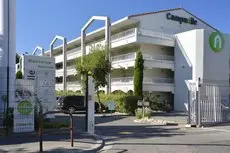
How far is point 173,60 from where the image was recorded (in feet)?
143

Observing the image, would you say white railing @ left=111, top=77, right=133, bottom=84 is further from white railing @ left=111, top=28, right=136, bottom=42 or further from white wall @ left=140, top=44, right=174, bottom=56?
white railing @ left=111, top=28, right=136, bottom=42

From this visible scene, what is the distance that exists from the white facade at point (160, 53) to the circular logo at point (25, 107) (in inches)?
1029

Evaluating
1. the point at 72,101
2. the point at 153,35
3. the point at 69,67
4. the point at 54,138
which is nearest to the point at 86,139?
the point at 54,138

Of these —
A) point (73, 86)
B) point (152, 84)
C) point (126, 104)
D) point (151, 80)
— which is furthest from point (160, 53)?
point (73, 86)

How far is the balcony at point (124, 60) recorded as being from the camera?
4250cm

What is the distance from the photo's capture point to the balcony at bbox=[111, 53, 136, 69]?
42.5 meters

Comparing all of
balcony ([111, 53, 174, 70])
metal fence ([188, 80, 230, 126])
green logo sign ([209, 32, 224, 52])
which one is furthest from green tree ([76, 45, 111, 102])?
metal fence ([188, 80, 230, 126])

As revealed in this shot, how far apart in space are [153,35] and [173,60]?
12.9 feet

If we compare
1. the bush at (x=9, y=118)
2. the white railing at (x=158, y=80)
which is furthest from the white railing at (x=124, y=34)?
the bush at (x=9, y=118)

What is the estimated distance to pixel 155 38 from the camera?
139 ft

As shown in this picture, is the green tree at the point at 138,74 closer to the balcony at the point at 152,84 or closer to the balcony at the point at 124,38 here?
the balcony at the point at 152,84

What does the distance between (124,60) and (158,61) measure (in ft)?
13.8

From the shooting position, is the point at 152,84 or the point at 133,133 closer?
the point at 133,133

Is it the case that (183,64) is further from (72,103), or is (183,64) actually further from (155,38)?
(72,103)
